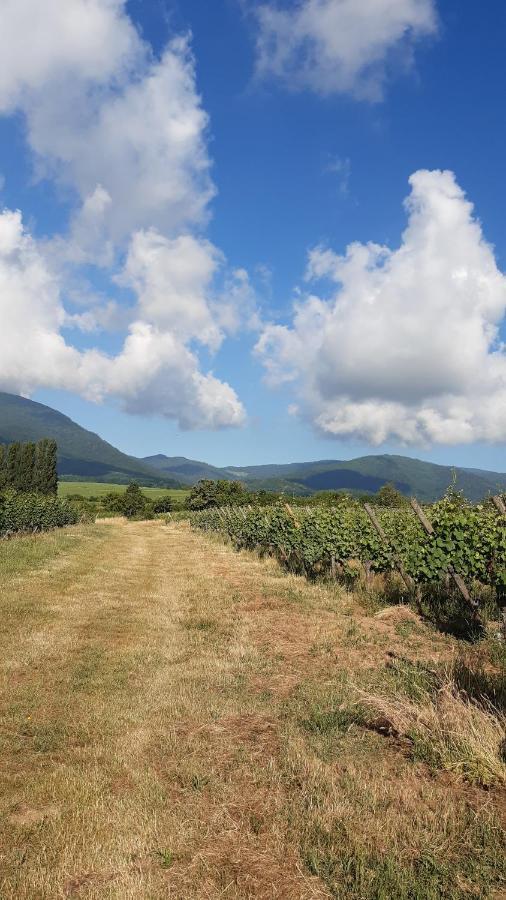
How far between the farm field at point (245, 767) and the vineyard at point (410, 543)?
204 centimetres

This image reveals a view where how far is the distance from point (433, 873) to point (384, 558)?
12982mm

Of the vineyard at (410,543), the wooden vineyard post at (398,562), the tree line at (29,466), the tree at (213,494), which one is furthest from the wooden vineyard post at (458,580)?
the tree line at (29,466)

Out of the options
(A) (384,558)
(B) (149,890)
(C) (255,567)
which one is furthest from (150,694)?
(C) (255,567)

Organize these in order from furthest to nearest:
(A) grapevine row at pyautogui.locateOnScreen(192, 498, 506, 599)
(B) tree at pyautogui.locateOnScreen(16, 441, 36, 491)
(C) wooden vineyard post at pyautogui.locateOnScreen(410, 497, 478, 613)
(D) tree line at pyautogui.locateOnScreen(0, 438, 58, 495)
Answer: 1. (B) tree at pyautogui.locateOnScreen(16, 441, 36, 491)
2. (D) tree line at pyautogui.locateOnScreen(0, 438, 58, 495)
3. (A) grapevine row at pyautogui.locateOnScreen(192, 498, 506, 599)
4. (C) wooden vineyard post at pyautogui.locateOnScreen(410, 497, 478, 613)

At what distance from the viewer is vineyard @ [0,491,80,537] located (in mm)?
36156

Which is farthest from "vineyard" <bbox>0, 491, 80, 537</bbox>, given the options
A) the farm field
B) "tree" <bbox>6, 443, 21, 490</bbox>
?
"tree" <bbox>6, 443, 21, 490</bbox>

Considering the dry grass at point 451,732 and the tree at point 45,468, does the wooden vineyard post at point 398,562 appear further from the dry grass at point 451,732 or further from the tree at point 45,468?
the tree at point 45,468

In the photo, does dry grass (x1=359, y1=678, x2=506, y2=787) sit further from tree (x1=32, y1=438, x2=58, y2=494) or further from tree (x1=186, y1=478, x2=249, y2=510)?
tree (x1=32, y1=438, x2=58, y2=494)

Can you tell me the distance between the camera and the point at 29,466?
311 ft

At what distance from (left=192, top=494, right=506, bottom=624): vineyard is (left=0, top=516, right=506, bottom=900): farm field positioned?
2.04m

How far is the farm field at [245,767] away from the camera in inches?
158

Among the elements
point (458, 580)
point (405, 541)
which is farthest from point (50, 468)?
point (458, 580)

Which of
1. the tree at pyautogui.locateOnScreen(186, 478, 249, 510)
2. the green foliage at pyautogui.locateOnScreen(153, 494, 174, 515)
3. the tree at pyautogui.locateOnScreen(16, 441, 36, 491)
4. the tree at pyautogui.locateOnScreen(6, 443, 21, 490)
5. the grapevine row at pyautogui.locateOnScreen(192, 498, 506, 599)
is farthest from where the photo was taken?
the green foliage at pyautogui.locateOnScreen(153, 494, 174, 515)

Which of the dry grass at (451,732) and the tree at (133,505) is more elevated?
the dry grass at (451,732)
